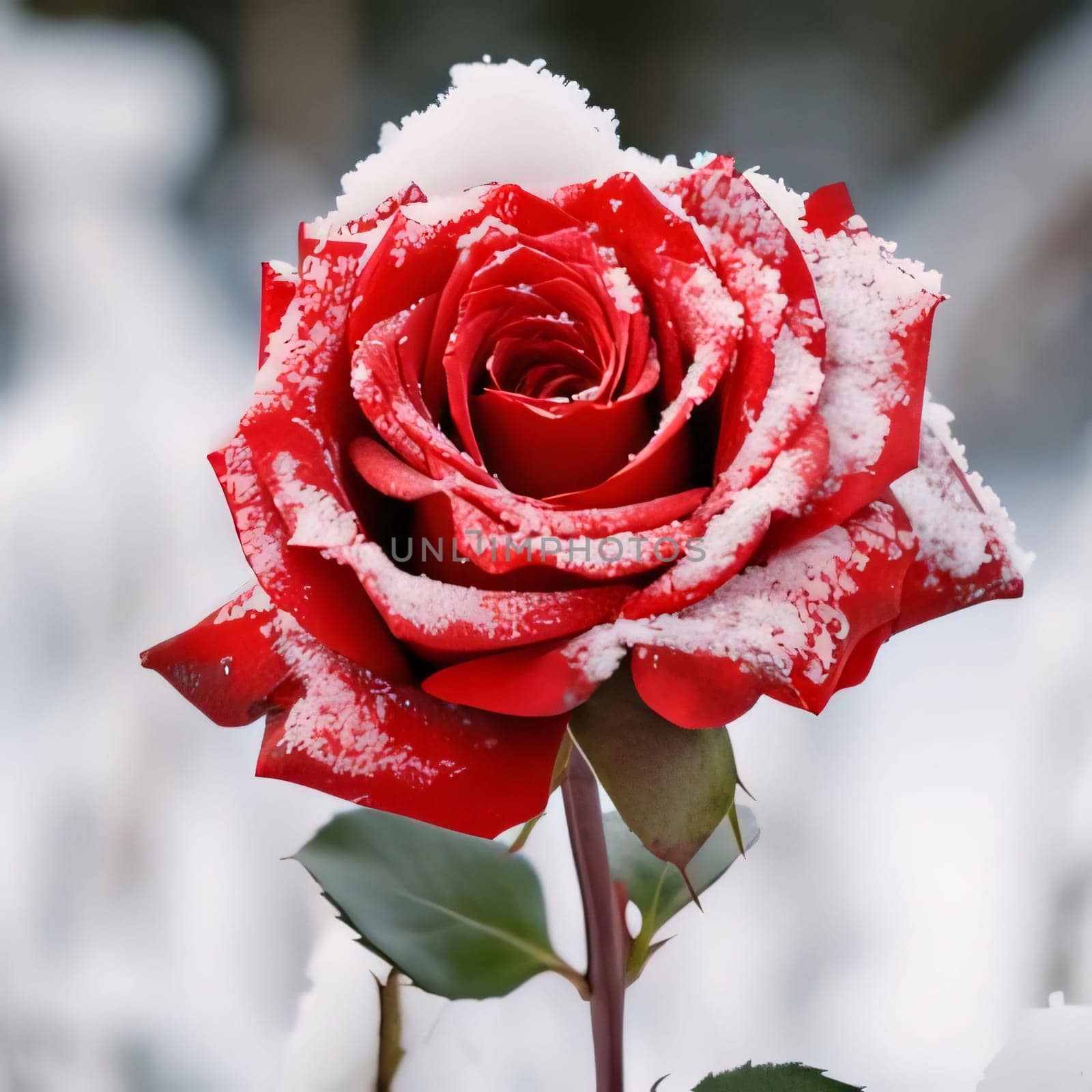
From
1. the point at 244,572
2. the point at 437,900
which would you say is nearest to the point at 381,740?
the point at 437,900

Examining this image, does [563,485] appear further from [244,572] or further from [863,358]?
[244,572]

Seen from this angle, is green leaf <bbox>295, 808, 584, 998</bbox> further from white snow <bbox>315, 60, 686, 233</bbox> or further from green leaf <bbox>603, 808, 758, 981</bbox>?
white snow <bbox>315, 60, 686, 233</bbox>

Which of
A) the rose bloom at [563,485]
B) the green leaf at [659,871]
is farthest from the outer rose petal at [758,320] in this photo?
the green leaf at [659,871]

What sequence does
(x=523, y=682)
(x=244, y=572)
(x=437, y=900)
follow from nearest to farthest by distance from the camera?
1. (x=523, y=682)
2. (x=437, y=900)
3. (x=244, y=572)

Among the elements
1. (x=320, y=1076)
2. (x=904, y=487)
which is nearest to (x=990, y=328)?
(x=904, y=487)

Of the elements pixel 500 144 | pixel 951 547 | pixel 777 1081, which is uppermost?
pixel 500 144

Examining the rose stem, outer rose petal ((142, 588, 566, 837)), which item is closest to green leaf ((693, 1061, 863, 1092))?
the rose stem

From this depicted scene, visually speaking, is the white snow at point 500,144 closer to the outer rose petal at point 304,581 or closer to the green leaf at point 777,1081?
the outer rose petal at point 304,581
